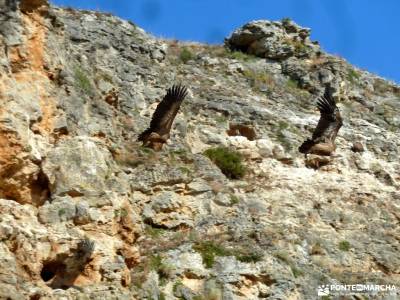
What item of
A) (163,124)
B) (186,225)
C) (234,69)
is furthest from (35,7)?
(234,69)

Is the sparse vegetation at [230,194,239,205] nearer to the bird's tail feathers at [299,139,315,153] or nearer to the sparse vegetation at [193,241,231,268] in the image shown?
the sparse vegetation at [193,241,231,268]

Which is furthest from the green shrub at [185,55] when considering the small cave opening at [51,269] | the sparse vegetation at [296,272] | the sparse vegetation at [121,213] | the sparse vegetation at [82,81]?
the small cave opening at [51,269]

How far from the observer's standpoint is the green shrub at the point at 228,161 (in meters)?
20.6

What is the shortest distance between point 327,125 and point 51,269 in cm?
1272

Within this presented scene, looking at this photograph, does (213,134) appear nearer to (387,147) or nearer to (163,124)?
(163,124)

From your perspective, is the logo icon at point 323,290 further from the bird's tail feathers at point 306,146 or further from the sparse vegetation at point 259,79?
the sparse vegetation at point 259,79

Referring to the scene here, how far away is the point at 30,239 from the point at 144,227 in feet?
14.7

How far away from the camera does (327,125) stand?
77.5 ft

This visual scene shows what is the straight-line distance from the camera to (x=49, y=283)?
514 inches

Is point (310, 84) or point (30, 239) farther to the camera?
point (310, 84)

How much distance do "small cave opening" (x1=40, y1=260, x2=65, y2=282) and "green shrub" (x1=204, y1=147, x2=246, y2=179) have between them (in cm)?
792

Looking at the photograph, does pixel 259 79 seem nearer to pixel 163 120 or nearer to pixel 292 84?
pixel 292 84

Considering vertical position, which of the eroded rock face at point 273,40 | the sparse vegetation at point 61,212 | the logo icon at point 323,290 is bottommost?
the sparse vegetation at point 61,212

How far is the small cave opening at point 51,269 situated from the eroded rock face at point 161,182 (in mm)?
25
